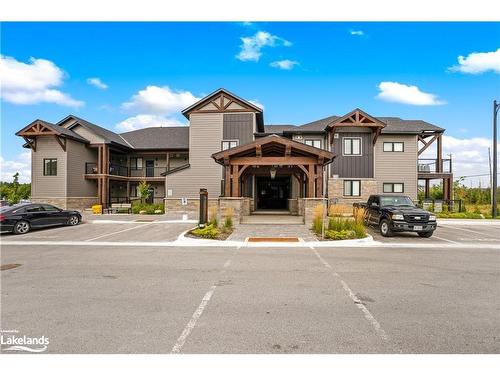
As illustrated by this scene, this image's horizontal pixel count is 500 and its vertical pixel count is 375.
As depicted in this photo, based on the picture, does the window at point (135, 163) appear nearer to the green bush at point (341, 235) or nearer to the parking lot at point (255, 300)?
the parking lot at point (255, 300)

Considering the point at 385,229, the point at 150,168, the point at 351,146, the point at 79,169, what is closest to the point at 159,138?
the point at 150,168

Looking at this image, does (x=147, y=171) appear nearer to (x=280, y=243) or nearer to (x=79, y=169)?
(x=79, y=169)

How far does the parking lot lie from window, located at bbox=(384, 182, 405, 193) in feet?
50.8

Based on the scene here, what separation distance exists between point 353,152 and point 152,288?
22.1 m

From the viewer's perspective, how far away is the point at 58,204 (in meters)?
24.3

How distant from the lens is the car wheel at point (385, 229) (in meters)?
12.8

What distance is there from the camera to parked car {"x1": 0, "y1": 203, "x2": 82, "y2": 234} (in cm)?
1334

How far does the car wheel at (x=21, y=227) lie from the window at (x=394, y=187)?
24835 millimetres

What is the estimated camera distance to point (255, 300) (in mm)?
5156

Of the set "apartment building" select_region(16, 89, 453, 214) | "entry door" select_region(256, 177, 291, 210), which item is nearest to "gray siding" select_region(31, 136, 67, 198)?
"apartment building" select_region(16, 89, 453, 214)

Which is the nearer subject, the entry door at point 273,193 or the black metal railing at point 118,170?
the entry door at point 273,193

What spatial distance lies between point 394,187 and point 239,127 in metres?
14.2

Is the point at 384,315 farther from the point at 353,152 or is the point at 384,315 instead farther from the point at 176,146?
the point at 176,146

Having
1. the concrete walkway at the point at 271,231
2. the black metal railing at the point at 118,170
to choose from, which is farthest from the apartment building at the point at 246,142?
the concrete walkway at the point at 271,231
